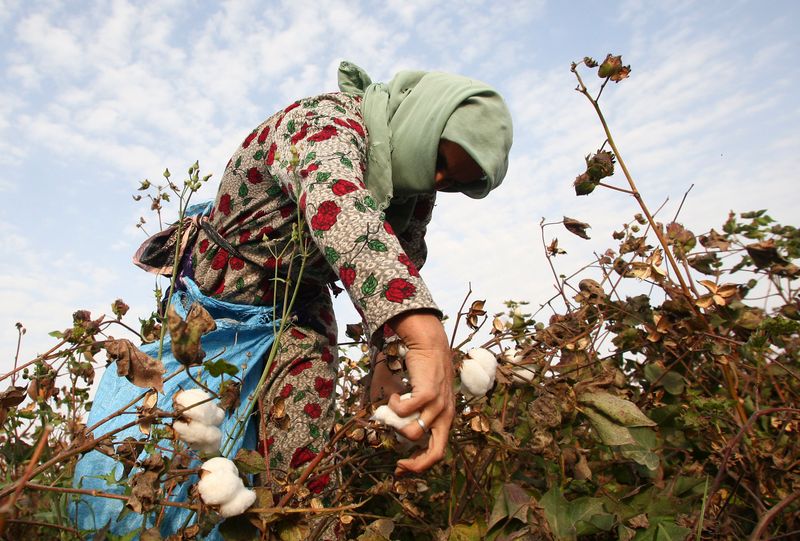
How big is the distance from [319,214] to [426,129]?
0.55m

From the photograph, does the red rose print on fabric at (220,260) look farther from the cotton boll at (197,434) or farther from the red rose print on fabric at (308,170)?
the cotton boll at (197,434)

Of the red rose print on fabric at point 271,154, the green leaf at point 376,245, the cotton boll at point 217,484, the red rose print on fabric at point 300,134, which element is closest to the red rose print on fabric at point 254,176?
the red rose print on fabric at point 271,154

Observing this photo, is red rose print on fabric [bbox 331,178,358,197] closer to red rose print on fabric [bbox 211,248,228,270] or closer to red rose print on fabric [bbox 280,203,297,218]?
red rose print on fabric [bbox 280,203,297,218]

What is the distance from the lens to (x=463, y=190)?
5.70 feet

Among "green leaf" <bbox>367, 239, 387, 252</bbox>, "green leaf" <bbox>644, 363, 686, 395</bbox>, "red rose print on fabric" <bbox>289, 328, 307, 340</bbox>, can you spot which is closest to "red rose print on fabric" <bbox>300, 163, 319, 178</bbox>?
"green leaf" <bbox>367, 239, 387, 252</bbox>

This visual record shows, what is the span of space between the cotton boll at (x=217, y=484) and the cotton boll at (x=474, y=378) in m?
0.37

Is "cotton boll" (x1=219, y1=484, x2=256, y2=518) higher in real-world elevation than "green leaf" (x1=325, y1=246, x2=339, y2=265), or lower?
lower

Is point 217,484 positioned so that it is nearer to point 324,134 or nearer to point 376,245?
point 376,245

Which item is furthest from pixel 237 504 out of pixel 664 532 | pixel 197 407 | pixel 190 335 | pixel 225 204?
pixel 225 204

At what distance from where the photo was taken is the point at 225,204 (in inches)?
62.7

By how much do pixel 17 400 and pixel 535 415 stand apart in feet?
2.63

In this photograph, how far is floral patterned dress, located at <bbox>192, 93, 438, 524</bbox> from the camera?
40.6 inches

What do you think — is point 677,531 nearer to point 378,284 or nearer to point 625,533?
point 625,533

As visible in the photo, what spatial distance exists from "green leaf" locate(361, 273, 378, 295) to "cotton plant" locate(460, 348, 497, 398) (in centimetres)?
19
